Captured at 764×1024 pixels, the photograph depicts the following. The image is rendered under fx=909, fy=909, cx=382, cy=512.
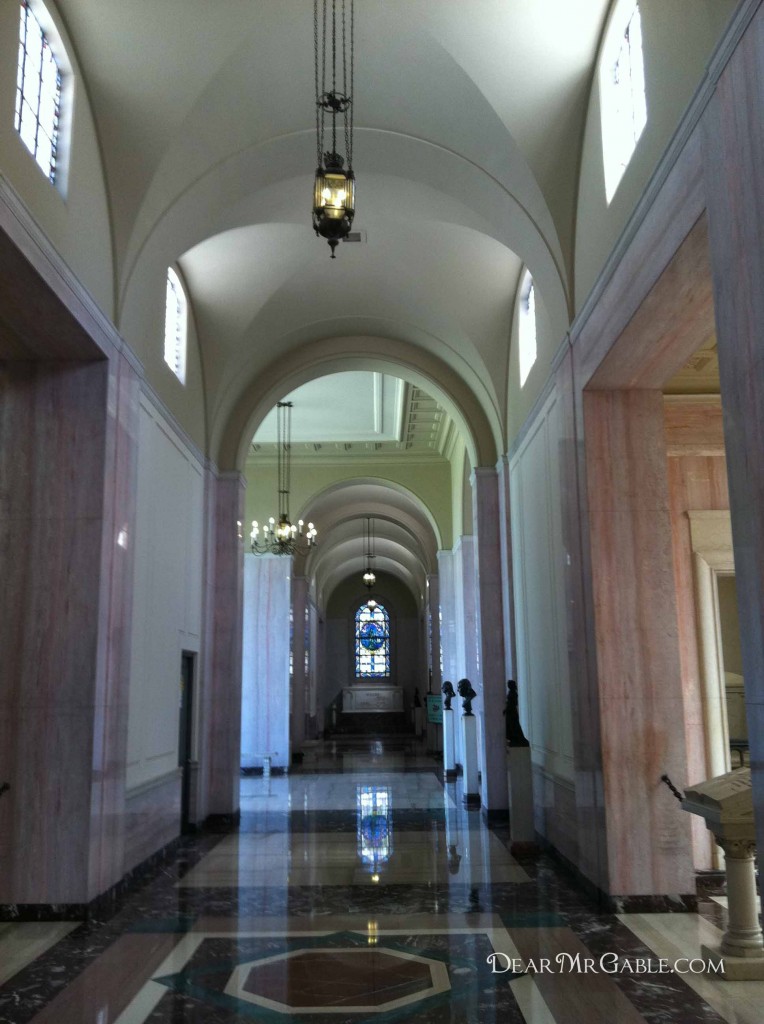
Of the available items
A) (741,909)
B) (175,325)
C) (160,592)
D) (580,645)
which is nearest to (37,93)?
(175,325)

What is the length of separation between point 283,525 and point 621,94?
12.1 meters

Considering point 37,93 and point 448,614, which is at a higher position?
point 37,93

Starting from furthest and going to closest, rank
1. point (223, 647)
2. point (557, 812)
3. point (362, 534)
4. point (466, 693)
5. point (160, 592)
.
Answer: point (362, 534) → point (466, 693) → point (223, 647) → point (160, 592) → point (557, 812)

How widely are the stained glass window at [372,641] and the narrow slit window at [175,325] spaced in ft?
108

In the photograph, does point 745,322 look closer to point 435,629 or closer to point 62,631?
point 62,631

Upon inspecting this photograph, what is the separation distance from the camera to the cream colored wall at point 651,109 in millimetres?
5332

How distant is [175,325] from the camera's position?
38.3ft

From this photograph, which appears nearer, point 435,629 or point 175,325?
point 175,325

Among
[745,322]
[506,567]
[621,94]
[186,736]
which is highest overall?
[621,94]

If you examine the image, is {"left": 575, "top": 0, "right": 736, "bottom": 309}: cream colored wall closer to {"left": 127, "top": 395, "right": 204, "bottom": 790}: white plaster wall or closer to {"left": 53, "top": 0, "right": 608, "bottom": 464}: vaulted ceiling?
{"left": 53, "top": 0, "right": 608, "bottom": 464}: vaulted ceiling

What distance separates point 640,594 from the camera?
26.8 feet

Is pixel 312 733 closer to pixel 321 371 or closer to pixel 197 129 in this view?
pixel 321 371

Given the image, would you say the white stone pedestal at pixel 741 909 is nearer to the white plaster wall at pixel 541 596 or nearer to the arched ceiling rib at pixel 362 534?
the white plaster wall at pixel 541 596

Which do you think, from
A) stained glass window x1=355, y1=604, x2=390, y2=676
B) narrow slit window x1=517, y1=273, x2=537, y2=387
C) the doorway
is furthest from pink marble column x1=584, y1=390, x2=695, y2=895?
stained glass window x1=355, y1=604, x2=390, y2=676
